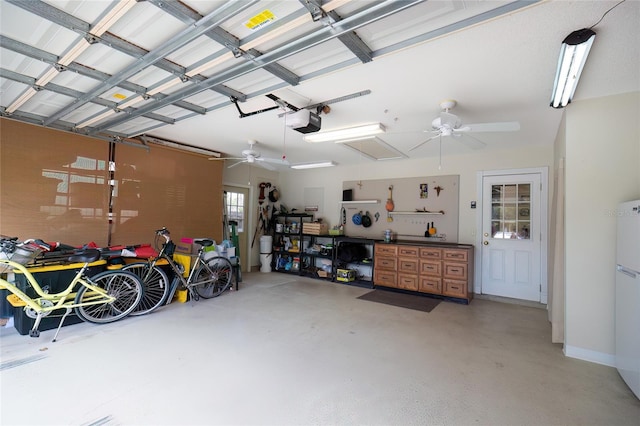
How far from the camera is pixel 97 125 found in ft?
13.6

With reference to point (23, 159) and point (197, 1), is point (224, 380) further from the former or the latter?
point (23, 159)

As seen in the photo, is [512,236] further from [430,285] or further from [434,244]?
[430,285]

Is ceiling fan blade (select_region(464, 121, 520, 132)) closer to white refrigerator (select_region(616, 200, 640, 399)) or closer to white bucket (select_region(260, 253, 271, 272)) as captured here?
white refrigerator (select_region(616, 200, 640, 399))

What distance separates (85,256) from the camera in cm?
355

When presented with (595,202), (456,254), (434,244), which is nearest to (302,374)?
(595,202)

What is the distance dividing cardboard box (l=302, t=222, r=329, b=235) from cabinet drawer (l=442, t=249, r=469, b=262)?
2.75 metres

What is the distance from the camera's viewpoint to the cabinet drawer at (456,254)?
492 cm

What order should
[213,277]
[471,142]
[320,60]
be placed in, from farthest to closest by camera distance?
[213,277], [471,142], [320,60]

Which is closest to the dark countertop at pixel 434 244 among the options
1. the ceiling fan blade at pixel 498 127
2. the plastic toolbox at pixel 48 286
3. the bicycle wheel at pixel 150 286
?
the ceiling fan blade at pixel 498 127

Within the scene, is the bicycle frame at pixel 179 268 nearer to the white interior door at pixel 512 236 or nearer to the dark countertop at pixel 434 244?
the dark countertop at pixel 434 244

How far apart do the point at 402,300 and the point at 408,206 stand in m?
2.04

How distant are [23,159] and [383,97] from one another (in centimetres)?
459

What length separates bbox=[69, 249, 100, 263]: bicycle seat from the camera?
3525mm

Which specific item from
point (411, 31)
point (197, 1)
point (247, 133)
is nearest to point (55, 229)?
point (247, 133)
